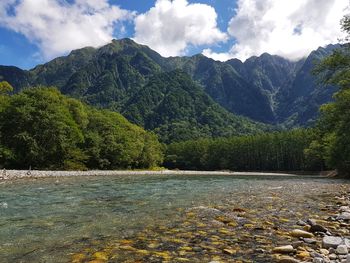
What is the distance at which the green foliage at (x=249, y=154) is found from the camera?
14864 cm

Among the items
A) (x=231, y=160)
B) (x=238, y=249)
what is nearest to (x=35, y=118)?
(x=238, y=249)

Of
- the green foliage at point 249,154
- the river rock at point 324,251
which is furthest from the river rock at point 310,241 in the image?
the green foliage at point 249,154

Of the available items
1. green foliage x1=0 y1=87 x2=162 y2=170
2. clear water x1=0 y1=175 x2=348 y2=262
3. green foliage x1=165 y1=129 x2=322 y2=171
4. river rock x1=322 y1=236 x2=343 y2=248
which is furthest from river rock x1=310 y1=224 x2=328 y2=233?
green foliage x1=165 y1=129 x2=322 y2=171

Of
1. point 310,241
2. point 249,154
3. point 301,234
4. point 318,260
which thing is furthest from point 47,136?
point 249,154

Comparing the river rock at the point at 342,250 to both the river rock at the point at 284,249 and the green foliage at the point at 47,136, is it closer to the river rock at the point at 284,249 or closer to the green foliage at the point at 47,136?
the river rock at the point at 284,249

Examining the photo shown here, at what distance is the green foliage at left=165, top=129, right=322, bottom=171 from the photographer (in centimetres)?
14864

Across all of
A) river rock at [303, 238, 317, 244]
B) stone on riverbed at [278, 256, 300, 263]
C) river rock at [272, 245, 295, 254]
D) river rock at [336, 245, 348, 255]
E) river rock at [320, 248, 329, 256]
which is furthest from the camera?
river rock at [303, 238, 317, 244]

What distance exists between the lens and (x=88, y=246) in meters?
11.0

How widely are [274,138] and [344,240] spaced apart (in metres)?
153

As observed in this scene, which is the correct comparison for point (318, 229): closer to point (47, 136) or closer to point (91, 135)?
point (47, 136)

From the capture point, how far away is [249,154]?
16412 centimetres

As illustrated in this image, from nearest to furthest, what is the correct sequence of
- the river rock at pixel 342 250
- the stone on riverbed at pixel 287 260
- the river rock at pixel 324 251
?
the stone on riverbed at pixel 287 260
the river rock at pixel 342 250
the river rock at pixel 324 251

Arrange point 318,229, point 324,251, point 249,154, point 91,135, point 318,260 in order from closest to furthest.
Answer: point 318,260, point 324,251, point 318,229, point 91,135, point 249,154

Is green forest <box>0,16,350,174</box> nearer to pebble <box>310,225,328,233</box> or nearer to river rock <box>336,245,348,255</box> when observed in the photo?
pebble <box>310,225,328,233</box>
